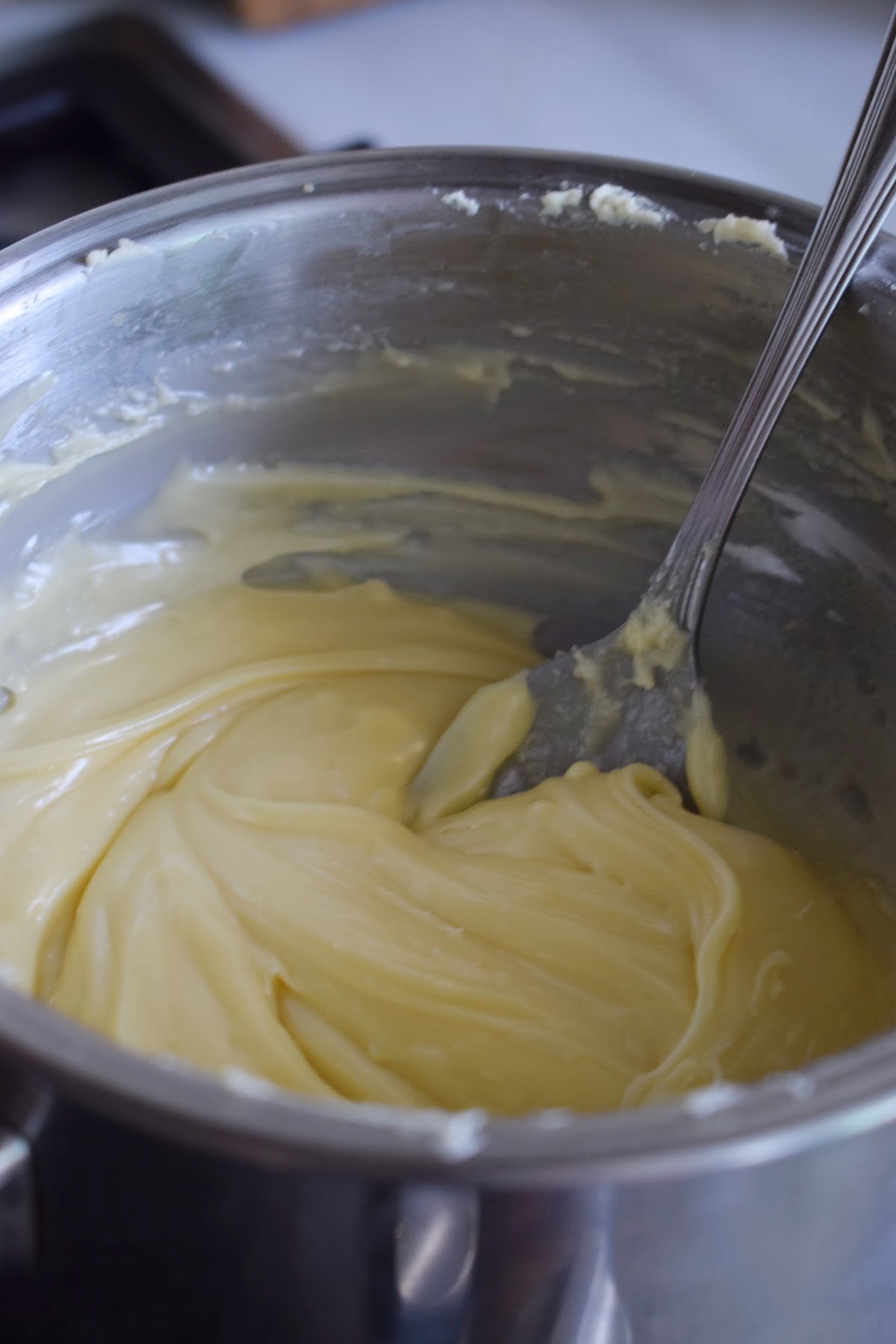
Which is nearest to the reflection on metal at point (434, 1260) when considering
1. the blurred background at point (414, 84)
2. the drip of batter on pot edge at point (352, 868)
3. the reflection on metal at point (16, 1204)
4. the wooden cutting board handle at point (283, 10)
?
the reflection on metal at point (16, 1204)

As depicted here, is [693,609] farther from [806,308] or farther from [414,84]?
[414,84]

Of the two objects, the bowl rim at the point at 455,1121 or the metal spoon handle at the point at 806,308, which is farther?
the metal spoon handle at the point at 806,308

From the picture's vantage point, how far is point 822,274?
904 mm

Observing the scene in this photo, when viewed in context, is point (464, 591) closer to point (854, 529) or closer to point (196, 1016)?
point (854, 529)

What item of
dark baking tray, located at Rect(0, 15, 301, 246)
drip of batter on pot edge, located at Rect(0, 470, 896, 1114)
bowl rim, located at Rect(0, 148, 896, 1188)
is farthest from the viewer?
dark baking tray, located at Rect(0, 15, 301, 246)

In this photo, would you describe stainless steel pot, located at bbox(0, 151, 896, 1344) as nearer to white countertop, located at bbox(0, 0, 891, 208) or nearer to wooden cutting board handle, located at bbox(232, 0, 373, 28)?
white countertop, located at bbox(0, 0, 891, 208)

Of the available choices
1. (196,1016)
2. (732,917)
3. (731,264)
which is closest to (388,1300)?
(196,1016)

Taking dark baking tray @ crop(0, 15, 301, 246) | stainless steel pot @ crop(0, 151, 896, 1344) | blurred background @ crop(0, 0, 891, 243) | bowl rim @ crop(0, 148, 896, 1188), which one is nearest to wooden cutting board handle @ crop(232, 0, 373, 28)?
blurred background @ crop(0, 0, 891, 243)

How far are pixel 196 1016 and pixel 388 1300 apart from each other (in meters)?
0.43

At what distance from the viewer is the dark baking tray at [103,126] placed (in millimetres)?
1501

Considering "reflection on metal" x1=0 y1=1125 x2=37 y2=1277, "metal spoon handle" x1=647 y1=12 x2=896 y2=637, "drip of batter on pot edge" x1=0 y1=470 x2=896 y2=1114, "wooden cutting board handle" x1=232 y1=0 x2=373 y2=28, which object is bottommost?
"drip of batter on pot edge" x1=0 y1=470 x2=896 y2=1114

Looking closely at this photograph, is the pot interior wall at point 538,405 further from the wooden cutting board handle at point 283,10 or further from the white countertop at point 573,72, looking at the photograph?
the wooden cutting board handle at point 283,10

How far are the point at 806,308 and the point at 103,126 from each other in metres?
1.03

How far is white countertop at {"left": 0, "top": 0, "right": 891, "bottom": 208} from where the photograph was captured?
1.52m
